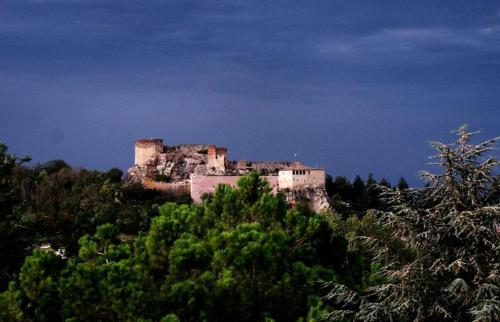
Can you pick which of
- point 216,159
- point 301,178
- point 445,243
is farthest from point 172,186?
point 445,243

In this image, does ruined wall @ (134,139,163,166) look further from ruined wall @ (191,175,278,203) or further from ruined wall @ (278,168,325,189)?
ruined wall @ (278,168,325,189)

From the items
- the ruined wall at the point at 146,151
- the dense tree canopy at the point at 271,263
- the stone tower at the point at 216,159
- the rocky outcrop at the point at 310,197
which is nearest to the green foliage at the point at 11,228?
the dense tree canopy at the point at 271,263

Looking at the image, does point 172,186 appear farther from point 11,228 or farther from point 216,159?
point 11,228

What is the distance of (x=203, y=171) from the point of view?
62.2 meters

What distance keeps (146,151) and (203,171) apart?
668 centimetres

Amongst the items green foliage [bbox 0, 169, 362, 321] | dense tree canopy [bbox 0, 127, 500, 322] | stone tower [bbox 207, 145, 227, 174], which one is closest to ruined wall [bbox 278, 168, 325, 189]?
stone tower [bbox 207, 145, 227, 174]

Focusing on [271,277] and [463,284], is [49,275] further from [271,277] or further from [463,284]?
[463,284]

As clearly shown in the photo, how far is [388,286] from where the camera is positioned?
1035cm

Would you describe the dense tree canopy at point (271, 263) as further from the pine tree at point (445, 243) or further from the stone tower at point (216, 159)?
the stone tower at point (216, 159)

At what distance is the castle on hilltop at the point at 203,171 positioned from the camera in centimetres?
5841

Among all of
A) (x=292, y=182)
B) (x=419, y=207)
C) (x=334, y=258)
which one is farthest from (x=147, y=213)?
(x=419, y=207)

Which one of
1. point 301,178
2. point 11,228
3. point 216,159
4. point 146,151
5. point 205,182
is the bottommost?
point 11,228

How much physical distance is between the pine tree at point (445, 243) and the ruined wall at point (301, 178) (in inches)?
1869

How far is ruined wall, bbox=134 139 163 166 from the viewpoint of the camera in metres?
65.5
